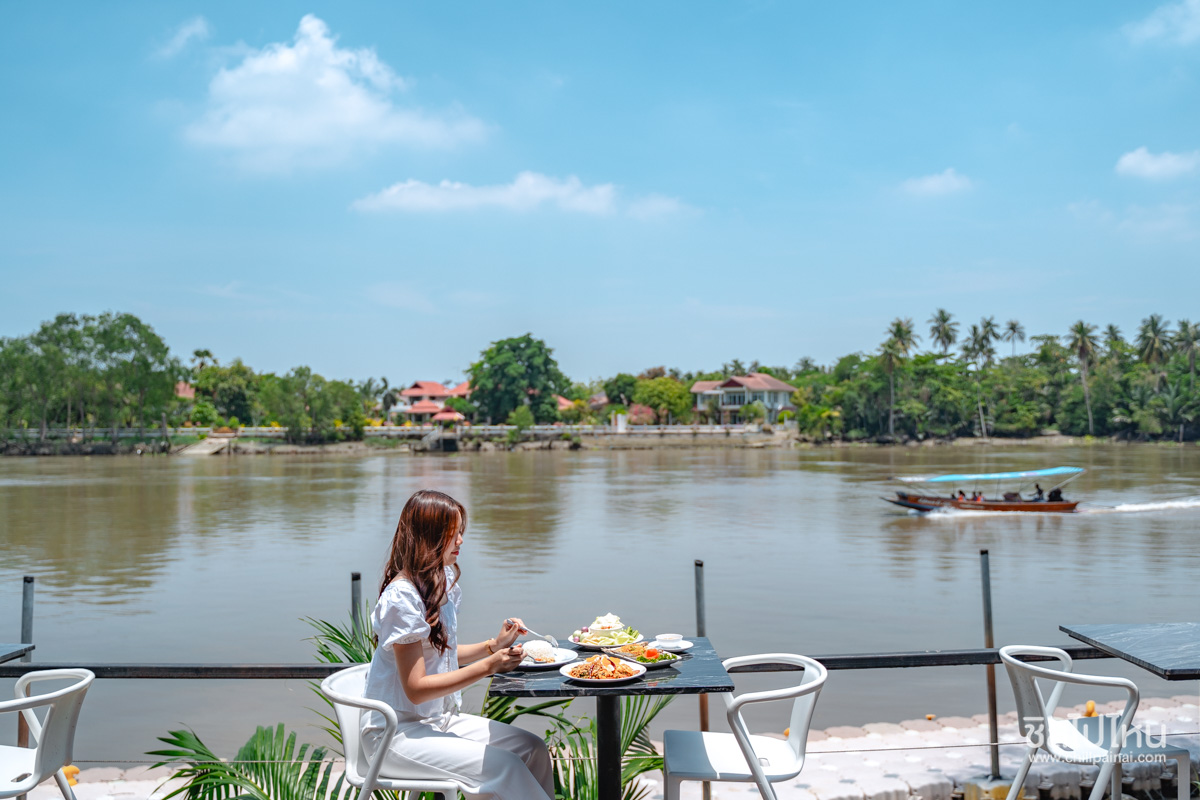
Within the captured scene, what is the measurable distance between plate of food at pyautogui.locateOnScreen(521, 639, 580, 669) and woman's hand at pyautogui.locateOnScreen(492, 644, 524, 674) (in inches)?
4.7

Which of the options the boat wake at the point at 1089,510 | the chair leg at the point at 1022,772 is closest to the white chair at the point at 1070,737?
the chair leg at the point at 1022,772

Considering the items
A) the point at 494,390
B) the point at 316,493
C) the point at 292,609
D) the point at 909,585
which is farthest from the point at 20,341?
the point at 909,585

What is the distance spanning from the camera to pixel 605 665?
2594 millimetres

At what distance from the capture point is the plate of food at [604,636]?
3.00m

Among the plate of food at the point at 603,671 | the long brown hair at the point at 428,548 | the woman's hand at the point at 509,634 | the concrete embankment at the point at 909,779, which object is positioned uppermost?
the long brown hair at the point at 428,548

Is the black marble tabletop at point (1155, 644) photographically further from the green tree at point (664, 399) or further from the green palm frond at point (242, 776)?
the green tree at point (664, 399)

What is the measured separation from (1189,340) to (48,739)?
8330 centimetres

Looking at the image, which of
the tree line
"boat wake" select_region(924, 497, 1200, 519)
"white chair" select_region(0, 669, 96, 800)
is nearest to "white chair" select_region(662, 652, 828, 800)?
"white chair" select_region(0, 669, 96, 800)

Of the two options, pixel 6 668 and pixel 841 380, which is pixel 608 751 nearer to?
pixel 6 668

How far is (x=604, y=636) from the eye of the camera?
10.0 ft

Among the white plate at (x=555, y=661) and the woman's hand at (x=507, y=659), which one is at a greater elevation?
the woman's hand at (x=507, y=659)

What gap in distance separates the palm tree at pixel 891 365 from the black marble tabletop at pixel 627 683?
7390cm

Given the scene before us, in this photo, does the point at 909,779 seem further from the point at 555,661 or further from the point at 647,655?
the point at 555,661

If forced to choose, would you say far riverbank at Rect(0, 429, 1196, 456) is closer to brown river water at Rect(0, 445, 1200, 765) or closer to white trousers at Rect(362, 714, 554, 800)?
brown river water at Rect(0, 445, 1200, 765)
